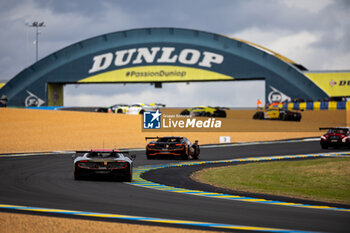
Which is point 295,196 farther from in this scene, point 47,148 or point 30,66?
point 30,66

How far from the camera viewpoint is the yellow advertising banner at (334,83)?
224ft

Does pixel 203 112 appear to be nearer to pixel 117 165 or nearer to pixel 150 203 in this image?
pixel 117 165

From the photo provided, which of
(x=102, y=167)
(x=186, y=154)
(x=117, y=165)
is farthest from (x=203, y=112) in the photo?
(x=102, y=167)

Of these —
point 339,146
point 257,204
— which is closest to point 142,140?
point 339,146

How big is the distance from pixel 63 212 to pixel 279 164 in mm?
15780

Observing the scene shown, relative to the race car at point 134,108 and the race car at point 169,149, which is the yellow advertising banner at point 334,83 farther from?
→ the race car at point 169,149

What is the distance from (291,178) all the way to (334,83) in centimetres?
5003

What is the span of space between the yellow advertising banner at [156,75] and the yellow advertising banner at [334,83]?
1068cm

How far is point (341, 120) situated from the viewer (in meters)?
56.7

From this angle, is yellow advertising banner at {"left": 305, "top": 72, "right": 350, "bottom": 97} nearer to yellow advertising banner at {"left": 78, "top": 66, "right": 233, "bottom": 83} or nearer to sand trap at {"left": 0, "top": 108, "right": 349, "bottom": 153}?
sand trap at {"left": 0, "top": 108, "right": 349, "bottom": 153}

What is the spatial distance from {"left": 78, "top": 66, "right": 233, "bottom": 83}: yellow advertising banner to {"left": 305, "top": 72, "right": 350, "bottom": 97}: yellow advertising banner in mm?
10676

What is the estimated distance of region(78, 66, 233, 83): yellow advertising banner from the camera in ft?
241

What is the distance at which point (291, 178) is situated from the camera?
68.6 feet

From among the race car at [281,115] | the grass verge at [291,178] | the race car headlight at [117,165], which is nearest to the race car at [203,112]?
the race car at [281,115]
